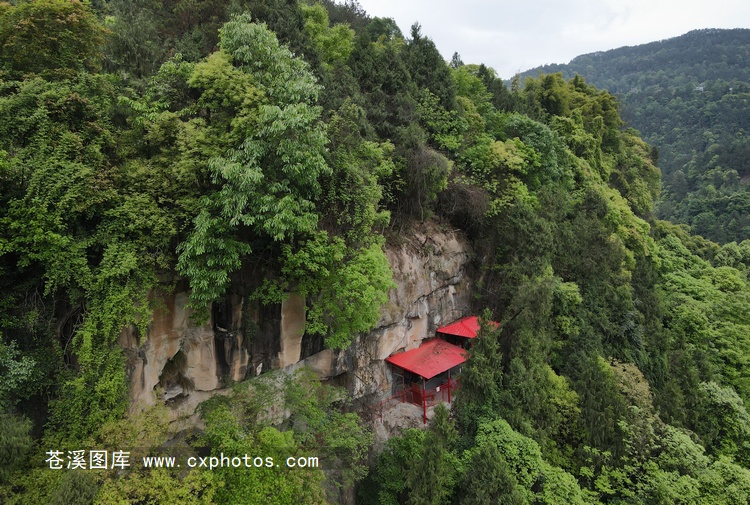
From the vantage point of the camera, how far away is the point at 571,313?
1966cm

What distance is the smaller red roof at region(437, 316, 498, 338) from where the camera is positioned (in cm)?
1936

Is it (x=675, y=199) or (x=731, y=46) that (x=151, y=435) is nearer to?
(x=675, y=199)

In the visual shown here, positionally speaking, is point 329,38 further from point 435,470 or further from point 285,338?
point 435,470

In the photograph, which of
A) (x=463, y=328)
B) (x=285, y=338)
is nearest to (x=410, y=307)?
(x=463, y=328)

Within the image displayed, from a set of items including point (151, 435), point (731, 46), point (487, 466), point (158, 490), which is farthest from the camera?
point (731, 46)

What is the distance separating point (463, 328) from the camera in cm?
1977

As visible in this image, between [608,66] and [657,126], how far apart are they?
11049 cm

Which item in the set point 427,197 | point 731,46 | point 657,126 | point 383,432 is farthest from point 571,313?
point 731,46

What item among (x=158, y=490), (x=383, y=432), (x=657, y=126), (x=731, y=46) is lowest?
(x=383, y=432)

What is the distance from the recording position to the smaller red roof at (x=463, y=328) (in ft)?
63.5

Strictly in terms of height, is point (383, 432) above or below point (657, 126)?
below

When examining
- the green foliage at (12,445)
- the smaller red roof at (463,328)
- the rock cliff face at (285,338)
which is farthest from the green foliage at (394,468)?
the green foliage at (12,445)

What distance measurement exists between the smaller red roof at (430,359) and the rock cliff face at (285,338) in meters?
0.48

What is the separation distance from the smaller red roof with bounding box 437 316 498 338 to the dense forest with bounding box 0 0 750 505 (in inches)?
52.7
